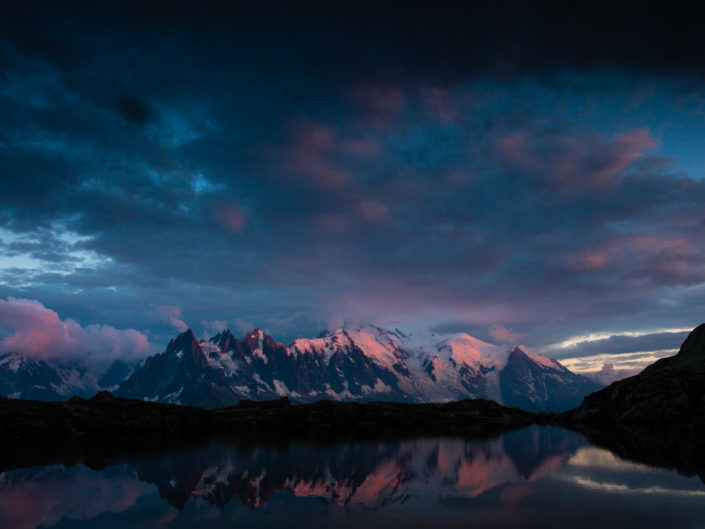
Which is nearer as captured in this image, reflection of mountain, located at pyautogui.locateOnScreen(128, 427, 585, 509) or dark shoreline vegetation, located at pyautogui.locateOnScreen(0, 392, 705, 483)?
reflection of mountain, located at pyautogui.locateOnScreen(128, 427, 585, 509)

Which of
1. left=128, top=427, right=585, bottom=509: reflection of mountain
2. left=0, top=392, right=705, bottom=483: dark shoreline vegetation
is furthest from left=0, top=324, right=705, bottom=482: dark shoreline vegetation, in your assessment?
left=128, top=427, right=585, bottom=509: reflection of mountain

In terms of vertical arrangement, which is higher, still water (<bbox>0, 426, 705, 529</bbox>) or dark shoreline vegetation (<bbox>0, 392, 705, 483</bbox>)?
still water (<bbox>0, 426, 705, 529</bbox>)

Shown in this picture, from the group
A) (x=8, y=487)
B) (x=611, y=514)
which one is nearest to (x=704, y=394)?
(x=611, y=514)

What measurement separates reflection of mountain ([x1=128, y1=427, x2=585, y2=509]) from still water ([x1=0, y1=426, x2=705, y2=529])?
0.18 m

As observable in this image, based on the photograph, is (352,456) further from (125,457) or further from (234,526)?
(234,526)

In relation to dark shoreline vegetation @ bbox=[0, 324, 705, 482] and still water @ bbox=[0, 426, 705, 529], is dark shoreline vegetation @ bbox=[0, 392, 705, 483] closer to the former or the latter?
dark shoreline vegetation @ bbox=[0, 324, 705, 482]

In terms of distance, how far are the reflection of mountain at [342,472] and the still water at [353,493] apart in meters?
0.18

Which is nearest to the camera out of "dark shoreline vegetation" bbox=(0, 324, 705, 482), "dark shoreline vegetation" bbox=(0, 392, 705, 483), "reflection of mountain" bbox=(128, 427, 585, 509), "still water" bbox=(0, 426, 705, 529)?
"still water" bbox=(0, 426, 705, 529)

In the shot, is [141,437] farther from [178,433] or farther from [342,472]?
[342,472]

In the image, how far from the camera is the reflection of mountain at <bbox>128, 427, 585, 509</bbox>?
51875 mm

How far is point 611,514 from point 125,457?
85.1 metres

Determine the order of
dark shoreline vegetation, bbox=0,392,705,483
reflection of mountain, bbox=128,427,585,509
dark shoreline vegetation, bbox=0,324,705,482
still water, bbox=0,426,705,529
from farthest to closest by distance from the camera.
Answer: dark shoreline vegetation, bbox=0,324,705,482, dark shoreline vegetation, bbox=0,392,705,483, reflection of mountain, bbox=128,427,585,509, still water, bbox=0,426,705,529

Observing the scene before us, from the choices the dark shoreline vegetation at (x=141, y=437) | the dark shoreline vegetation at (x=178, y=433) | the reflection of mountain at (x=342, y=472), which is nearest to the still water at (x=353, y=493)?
the reflection of mountain at (x=342, y=472)

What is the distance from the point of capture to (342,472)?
67188mm
